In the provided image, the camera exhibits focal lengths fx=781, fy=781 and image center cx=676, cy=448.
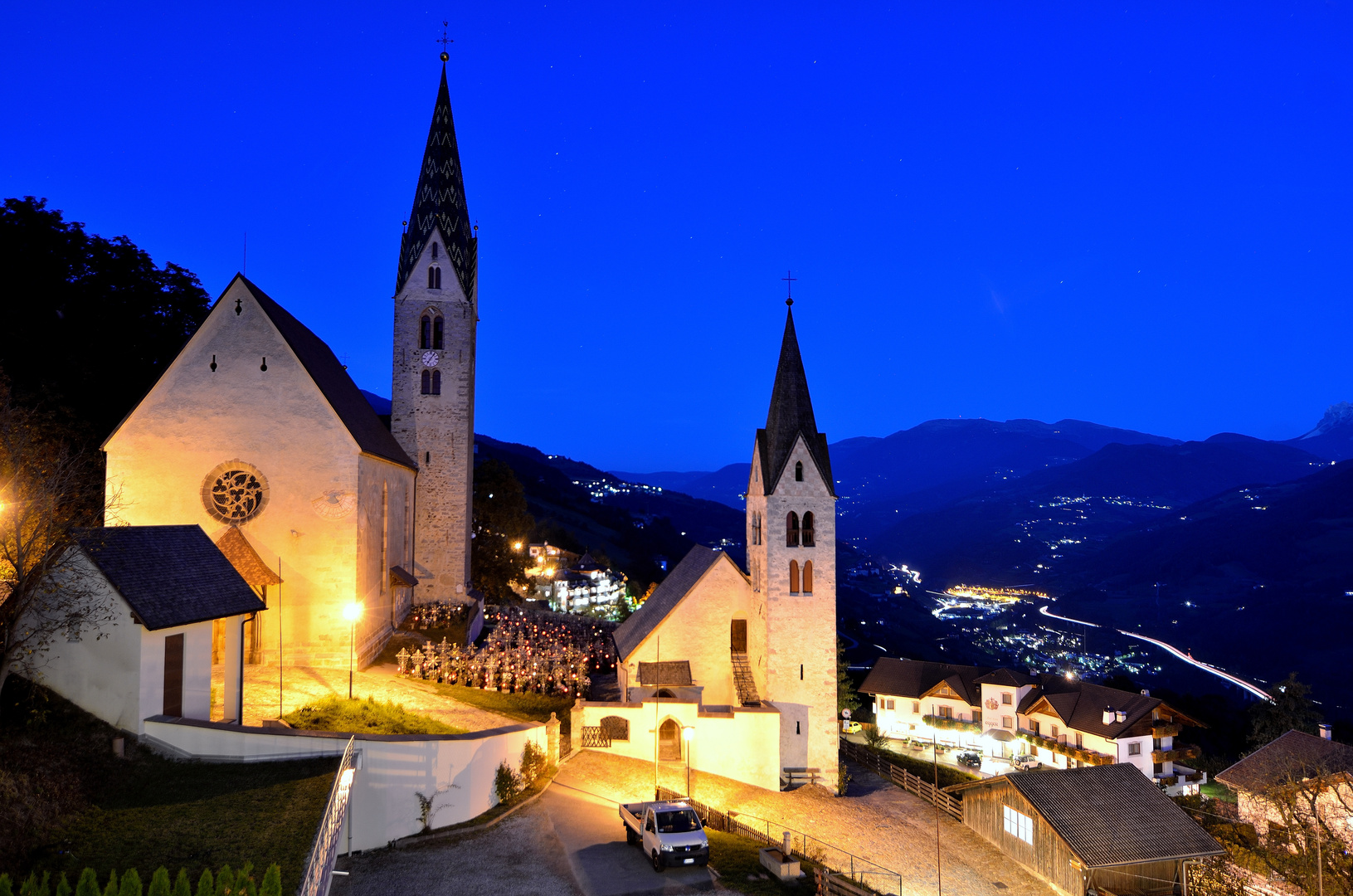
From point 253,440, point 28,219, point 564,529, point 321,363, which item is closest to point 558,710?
point 253,440

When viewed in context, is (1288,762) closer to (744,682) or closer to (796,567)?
(796,567)

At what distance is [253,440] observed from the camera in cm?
2680

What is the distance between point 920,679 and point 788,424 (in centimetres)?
2770

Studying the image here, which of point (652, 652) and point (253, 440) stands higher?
point (253, 440)

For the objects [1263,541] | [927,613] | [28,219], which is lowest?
[927,613]

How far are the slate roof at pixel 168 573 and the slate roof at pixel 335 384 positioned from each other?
8092 millimetres

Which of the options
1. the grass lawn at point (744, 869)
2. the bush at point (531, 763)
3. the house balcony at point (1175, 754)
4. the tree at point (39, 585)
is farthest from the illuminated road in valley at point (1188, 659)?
the tree at point (39, 585)

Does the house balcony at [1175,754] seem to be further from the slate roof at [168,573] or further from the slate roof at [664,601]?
the slate roof at [168,573]

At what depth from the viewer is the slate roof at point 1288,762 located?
30.2m

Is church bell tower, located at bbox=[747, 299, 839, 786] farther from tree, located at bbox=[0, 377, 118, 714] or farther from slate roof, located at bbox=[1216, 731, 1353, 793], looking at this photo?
tree, located at bbox=[0, 377, 118, 714]

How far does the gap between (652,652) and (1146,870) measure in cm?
1639

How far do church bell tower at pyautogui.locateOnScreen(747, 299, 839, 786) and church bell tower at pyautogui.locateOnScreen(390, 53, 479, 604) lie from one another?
52.5 feet

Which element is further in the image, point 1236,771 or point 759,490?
point 1236,771

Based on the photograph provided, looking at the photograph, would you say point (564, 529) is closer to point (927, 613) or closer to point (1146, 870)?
point (927, 613)
